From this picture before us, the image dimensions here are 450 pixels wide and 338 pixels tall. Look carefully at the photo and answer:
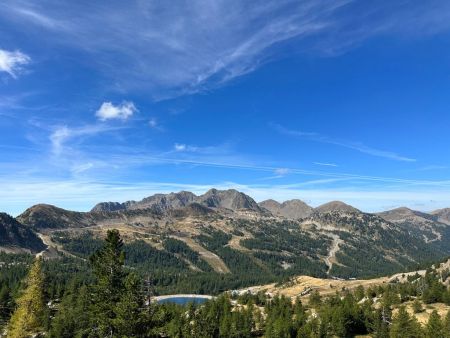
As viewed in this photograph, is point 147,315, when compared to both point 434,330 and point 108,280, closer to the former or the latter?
point 108,280

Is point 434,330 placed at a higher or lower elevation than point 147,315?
lower

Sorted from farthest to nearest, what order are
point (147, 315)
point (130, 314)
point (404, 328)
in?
point (404, 328), point (147, 315), point (130, 314)

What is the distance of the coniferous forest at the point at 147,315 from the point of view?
52.2 metres

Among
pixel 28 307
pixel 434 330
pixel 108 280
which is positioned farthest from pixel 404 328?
pixel 28 307

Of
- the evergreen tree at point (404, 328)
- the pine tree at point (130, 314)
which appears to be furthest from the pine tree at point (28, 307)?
the evergreen tree at point (404, 328)

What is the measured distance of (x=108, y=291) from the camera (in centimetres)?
5656

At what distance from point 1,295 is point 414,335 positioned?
14051 cm

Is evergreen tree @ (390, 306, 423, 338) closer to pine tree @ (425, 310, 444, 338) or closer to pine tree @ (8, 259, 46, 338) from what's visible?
pine tree @ (425, 310, 444, 338)

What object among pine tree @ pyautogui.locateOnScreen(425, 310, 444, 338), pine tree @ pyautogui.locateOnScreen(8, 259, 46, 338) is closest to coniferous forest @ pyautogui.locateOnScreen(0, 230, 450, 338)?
pine tree @ pyautogui.locateOnScreen(8, 259, 46, 338)

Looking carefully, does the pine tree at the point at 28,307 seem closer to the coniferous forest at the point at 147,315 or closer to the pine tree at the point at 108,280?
the coniferous forest at the point at 147,315

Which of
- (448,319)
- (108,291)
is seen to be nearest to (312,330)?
(448,319)

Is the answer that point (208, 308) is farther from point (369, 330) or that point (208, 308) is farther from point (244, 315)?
point (369, 330)

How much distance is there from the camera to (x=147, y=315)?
168 feet

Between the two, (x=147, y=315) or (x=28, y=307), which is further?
(x=28, y=307)
